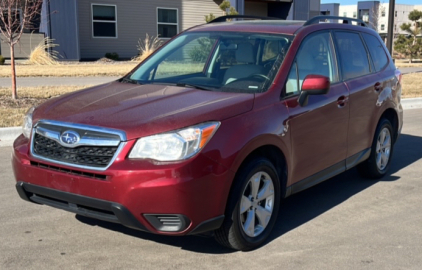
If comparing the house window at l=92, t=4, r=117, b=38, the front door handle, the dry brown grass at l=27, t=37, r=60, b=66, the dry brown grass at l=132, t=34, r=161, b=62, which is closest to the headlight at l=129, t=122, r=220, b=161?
the front door handle

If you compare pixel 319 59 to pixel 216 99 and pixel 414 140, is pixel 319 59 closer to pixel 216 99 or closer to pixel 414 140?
pixel 216 99

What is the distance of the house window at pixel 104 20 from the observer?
25.3 meters

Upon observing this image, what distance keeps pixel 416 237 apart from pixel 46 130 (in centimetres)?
328

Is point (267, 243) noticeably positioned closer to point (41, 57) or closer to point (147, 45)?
point (41, 57)

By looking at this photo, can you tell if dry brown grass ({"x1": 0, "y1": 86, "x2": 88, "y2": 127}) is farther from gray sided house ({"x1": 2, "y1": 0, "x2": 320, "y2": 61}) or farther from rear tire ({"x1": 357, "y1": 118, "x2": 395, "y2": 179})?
gray sided house ({"x1": 2, "y1": 0, "x2": 320, "y2": 61})

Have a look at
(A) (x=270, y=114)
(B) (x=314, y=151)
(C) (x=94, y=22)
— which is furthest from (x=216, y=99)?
(C) (x=94, y=22)

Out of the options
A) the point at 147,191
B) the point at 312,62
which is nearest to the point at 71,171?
the point at 147,191

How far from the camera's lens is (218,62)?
5.29 metres

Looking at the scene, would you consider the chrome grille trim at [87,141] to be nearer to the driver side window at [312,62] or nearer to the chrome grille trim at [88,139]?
the chrome grille trim at [88,139]

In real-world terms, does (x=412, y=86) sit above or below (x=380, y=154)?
below

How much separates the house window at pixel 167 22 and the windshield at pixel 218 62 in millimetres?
21873

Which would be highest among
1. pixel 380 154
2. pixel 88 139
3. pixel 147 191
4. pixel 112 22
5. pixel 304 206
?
pixel 112 22

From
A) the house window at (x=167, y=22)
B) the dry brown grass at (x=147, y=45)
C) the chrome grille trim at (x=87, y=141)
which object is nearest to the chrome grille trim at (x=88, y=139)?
the chrome grille trim at (x=87, y=141)

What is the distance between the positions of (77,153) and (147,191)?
0.61 m
